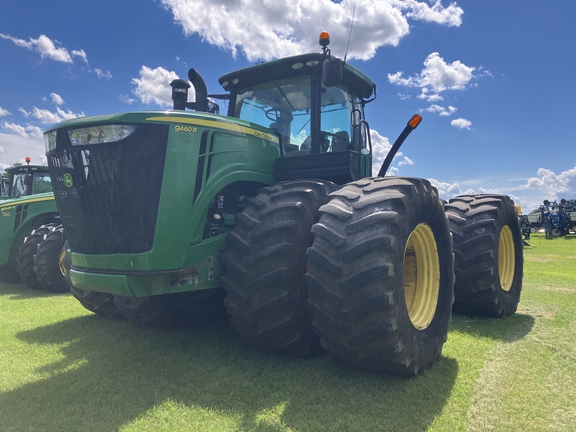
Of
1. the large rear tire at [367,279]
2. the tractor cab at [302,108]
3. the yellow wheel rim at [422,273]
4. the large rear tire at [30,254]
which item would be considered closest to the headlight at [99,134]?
the tractor cab at [302,108]

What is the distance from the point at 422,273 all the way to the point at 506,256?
2631 millimetres

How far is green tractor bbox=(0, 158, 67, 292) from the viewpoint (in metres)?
7.62

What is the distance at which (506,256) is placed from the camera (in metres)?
5.88

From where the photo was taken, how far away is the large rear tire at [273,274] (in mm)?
3318

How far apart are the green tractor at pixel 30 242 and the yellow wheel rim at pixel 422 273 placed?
637cm

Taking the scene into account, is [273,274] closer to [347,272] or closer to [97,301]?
[347,272]

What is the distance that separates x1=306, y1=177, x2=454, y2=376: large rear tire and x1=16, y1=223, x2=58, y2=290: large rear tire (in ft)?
22.6

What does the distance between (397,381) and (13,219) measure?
8.31 m

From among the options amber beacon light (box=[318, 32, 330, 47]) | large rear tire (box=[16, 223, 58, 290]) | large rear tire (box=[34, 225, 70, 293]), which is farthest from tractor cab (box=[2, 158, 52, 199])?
amber beacon light (box=[318, 32, 330, 47])

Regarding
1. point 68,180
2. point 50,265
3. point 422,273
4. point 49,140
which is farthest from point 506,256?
point 50,265

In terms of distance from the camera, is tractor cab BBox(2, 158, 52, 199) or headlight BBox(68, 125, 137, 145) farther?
tractor cab BBox(2, 158, 52, 199)

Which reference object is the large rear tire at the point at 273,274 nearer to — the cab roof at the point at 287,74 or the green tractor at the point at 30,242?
the cab roof at the point at 287,74

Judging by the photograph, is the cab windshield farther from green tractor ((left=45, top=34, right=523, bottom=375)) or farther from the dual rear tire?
the dual rear tire

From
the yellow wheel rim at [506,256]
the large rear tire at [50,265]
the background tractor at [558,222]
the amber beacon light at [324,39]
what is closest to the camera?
the amber beacon light at [324,39]
